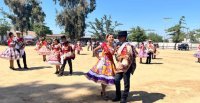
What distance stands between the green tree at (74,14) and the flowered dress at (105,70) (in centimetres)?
6466

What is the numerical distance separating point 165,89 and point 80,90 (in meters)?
2.93

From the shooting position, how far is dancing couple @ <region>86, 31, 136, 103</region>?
9445 mm

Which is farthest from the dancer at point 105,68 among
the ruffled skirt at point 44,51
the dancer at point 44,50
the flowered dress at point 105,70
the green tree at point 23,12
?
the green tree at point 23,12

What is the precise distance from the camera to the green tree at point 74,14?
75.0 metres

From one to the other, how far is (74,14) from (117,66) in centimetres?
6624

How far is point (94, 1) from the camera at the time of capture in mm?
78312

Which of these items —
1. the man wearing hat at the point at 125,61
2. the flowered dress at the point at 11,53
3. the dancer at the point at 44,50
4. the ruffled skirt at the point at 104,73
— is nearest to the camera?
the man wearing hat at the point at 125,61

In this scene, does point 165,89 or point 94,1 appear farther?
→ point 94,1

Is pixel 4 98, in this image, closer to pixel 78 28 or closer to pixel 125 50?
pixel 125 50

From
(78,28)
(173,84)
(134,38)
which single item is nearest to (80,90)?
(173,84)

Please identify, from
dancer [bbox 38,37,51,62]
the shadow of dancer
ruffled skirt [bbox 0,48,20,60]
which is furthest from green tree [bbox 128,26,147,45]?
the shadow of dancer

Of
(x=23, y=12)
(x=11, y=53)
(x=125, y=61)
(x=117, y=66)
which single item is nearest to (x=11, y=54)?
(x=11, y=53)

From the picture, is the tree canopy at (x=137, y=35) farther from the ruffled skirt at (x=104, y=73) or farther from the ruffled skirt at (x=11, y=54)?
the ruffled skirt at (x=104, y=73)

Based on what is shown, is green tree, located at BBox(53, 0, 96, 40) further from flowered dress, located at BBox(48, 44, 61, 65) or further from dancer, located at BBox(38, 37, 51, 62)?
flowered dress, located at BBox(48, 44, 61, 65)
